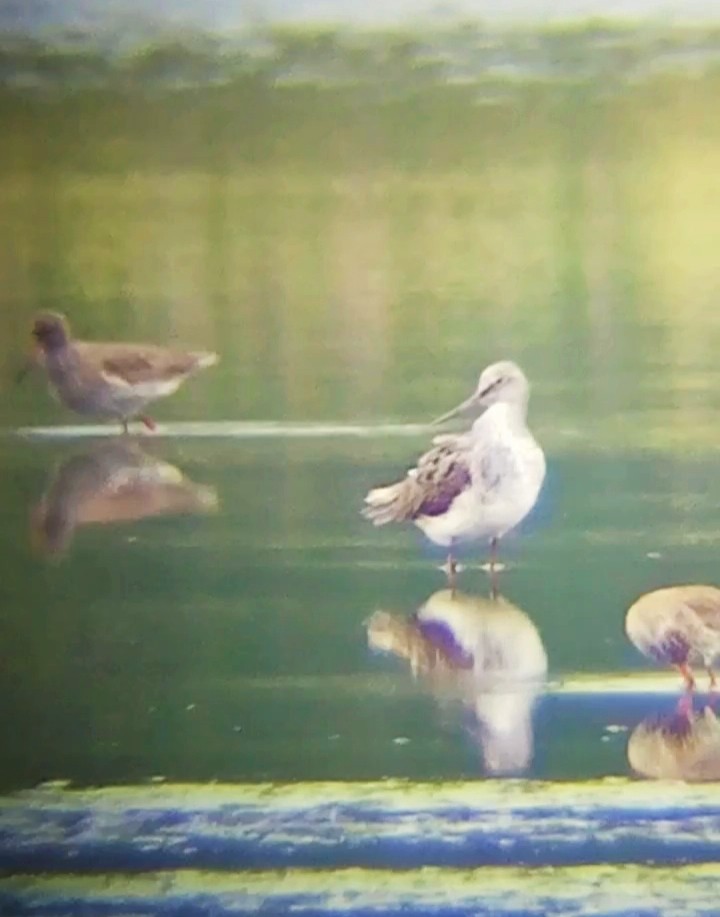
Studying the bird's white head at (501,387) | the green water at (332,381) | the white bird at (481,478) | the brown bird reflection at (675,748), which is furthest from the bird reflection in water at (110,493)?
the brown bird reflection at (675,748)

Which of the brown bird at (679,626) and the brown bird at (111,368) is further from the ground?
the brown bird at (111,368)

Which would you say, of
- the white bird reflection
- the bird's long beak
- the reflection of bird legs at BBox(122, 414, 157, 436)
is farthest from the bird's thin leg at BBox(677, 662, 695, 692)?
the reflection of bird legs at BBox(122, 414, 157, 436)

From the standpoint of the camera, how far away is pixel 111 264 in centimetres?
141

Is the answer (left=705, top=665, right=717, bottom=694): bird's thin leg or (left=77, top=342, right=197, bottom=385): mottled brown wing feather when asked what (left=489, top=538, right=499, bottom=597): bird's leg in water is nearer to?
(left=705, top=665, right=717, bottom=694): bird's thin leg

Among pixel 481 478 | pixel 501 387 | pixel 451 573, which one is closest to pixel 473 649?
pixel 451 573

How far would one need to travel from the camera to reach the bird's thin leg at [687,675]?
136cm

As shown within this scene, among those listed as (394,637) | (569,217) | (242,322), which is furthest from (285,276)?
(394,637)

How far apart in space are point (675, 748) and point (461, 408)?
1.53ft

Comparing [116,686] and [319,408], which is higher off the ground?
[319,408]

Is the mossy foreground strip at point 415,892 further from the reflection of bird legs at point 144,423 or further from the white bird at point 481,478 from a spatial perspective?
the reflection of bird legs at point 144,423

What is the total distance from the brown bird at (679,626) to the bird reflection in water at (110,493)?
0.52 meters

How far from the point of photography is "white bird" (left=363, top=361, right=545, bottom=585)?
4.53 feet

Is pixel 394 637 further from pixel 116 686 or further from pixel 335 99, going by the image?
pixel 335 99

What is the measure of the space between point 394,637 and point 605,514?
29 centimetres
